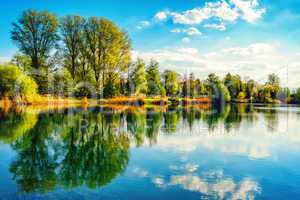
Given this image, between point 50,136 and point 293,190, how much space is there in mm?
13192

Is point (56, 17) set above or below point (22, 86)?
above

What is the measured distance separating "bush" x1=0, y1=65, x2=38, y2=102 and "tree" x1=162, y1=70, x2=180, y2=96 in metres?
47.0

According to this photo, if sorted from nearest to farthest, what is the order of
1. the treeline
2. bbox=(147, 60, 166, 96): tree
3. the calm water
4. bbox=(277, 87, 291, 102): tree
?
the calm water, the treeline, bbox=(147, 60, 166, 96): tree, bbox=(277, 87, 291, 102): tree

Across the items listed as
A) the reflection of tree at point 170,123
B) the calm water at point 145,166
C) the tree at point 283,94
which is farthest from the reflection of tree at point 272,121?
the tree at point 283,94

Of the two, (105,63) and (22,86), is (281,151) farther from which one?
(105,63)

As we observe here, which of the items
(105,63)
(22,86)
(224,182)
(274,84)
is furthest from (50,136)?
(274,84)

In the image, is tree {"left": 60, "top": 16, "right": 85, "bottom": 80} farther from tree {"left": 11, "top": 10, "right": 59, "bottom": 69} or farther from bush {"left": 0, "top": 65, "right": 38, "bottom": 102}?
bush {"left": 0, "top": 65, "right": 38, "bottom": 102}

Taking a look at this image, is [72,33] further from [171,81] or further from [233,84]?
[233,84]

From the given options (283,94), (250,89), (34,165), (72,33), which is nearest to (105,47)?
(72,33)

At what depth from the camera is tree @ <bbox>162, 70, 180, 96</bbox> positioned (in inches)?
3216

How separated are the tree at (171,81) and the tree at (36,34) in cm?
4077

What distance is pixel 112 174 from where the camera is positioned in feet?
30.0

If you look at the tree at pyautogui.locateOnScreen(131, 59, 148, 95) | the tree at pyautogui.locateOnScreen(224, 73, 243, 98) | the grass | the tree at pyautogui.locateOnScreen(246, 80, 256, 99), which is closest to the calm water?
the grass

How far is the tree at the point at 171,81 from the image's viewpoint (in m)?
81.7
